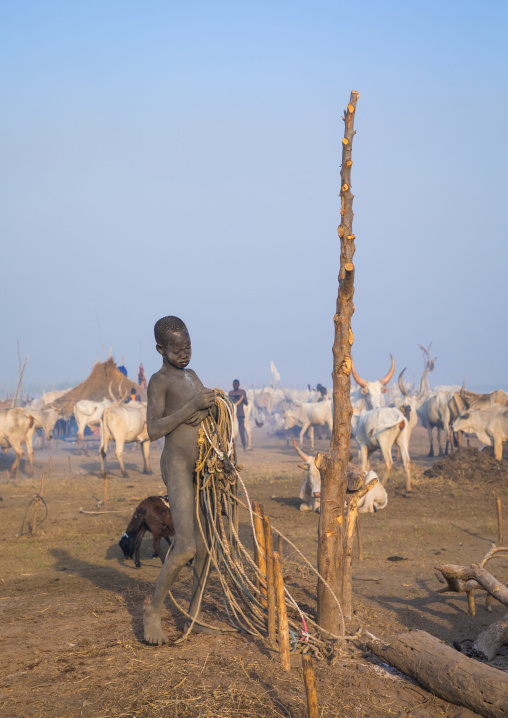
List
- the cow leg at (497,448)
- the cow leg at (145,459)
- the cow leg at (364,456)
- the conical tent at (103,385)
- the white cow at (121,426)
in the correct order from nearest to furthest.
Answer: the cow leg at (364,456) → the cow leg at (497,448) → the white cow at (121,426) → the cow leg at (145,459) → the conical tent at (103,385)

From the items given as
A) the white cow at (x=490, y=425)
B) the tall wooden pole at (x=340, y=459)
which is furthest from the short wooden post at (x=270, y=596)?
the white cow at (x=490, y=425)

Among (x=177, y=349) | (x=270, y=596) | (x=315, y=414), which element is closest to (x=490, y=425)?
(x=315, y=414)

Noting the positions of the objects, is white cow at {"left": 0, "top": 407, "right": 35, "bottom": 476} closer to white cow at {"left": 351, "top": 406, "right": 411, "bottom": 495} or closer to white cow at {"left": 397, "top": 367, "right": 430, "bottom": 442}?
white cow at {"left": 351, "top": 406, "right": 411, "bottom": 495}

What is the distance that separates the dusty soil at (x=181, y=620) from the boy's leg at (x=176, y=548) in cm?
16

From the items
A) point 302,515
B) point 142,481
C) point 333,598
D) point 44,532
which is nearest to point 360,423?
point 302,515

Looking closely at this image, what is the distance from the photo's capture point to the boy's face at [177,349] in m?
4.69

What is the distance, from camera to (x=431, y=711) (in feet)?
12.2

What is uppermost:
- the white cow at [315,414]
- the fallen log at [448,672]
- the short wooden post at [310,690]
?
the white cow at [315,414]

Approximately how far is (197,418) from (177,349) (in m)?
0.54

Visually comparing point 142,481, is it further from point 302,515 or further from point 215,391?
point 215,391

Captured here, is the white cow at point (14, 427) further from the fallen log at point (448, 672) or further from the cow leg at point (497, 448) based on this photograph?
the fallen log at point (448, 672)

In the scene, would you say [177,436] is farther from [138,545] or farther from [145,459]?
[145,459]

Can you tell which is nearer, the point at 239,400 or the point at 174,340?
the point at 174,340

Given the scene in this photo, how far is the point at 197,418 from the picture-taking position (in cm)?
466
